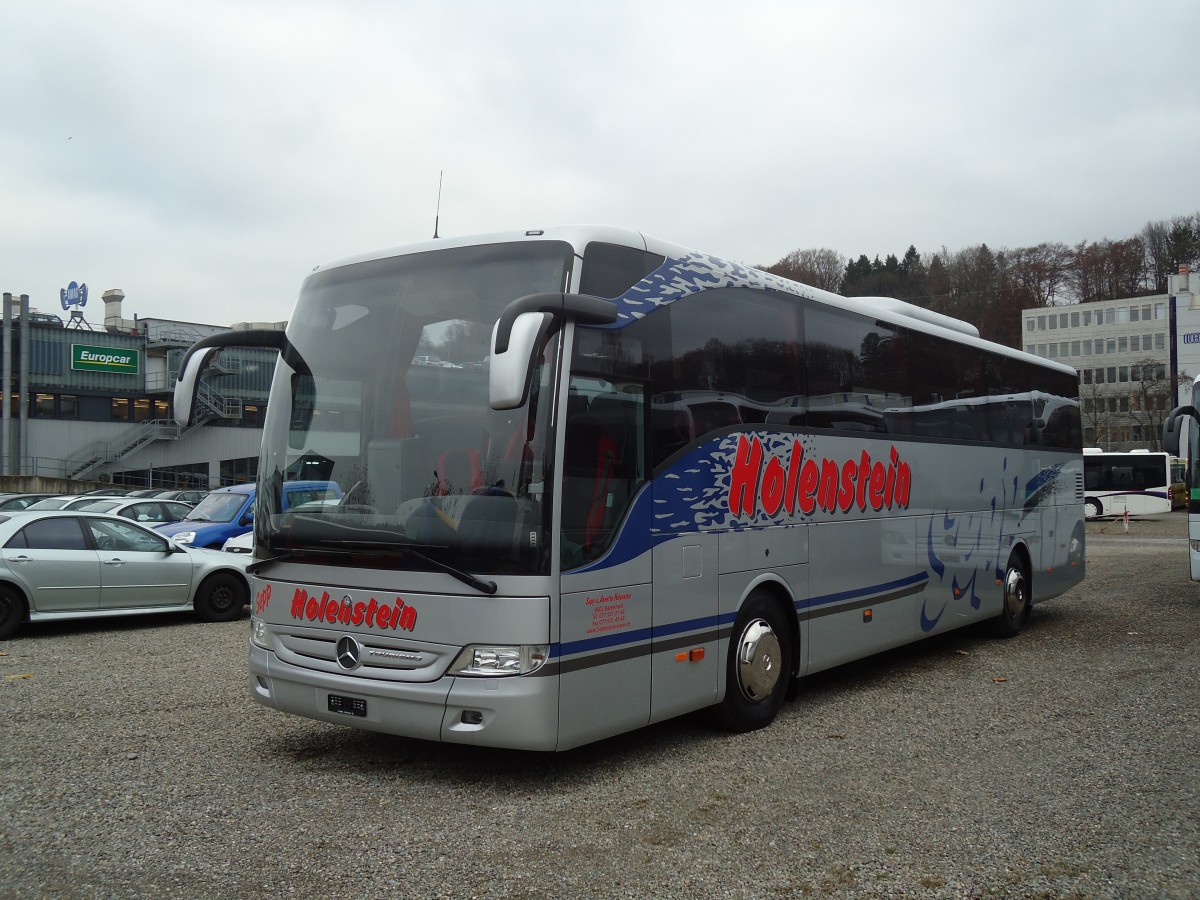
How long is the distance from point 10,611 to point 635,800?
9.28 m

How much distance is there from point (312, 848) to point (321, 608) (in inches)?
65.0

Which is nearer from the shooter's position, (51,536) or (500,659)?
(500,659)

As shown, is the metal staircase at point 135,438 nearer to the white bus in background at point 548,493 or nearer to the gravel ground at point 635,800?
the gravel ground at point 635,800

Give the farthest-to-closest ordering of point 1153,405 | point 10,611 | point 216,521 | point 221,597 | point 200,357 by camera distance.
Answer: point 1153,405
point 216,521
point 221,597
point 10,611
point 200,357

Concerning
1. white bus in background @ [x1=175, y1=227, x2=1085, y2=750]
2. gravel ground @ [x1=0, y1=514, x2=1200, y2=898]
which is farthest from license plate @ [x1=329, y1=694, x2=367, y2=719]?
gravel ground @ [x1=0, y1=514, x2=1200, y2=898]

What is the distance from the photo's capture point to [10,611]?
11.9 metres

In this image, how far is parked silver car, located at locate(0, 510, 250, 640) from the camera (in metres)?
12.0

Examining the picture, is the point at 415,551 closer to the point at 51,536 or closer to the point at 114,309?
the point at 51,536

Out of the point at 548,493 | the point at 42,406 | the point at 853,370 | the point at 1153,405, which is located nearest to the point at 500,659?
the point at 548,493

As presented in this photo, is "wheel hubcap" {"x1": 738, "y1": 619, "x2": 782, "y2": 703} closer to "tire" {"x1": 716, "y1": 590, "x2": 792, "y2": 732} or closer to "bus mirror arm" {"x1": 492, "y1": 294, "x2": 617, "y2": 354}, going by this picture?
"tire" {"x1": 716, "y1": 590, "x2": 792, "y2": 732}

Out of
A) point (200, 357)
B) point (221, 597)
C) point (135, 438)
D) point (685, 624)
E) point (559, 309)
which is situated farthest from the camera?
point (135, 438)

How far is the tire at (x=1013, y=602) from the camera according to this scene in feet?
39.0

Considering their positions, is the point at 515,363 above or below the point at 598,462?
above

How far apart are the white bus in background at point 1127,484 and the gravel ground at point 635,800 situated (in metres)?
39.7
